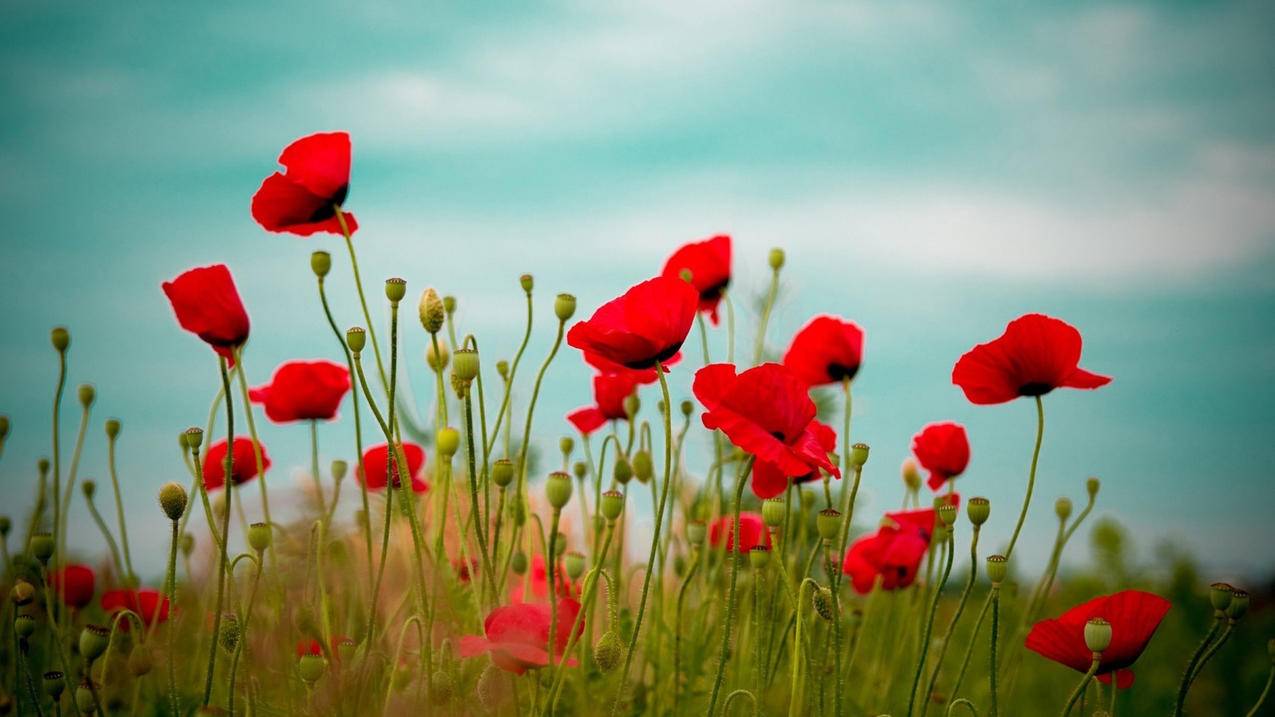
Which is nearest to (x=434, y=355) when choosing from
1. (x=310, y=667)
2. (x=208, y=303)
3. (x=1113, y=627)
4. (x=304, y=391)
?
(x=304, y=391)

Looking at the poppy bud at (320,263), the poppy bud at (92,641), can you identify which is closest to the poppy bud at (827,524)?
the poppy bud at (320,263)

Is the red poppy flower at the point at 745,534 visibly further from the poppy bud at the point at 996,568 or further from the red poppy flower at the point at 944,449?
the poppy bud at the point at 996,568

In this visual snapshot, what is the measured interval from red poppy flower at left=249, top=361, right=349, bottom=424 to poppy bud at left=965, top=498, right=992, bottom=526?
3.20 ft

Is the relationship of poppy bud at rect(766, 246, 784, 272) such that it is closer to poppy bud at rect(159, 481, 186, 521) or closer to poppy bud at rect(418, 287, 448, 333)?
poppy bud at rect(418, 287, 448, 333)

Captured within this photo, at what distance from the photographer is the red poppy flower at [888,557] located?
1.66 metres

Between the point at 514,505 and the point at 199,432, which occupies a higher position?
the point at 199,432

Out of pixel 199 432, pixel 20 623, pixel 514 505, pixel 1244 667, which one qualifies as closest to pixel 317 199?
pixel 199 432

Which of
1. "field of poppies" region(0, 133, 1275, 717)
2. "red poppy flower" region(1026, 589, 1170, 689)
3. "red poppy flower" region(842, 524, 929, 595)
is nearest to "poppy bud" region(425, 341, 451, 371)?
"field of poppies" region(0, 133, 1275, 717)

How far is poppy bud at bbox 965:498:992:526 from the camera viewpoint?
121 centimetres

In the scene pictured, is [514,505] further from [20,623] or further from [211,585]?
[20,623]

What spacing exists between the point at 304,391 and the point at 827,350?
843mm

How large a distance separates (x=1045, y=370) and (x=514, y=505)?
77 cm

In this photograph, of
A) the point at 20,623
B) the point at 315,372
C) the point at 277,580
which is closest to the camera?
the point at 20,623

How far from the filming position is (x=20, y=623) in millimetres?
1290
